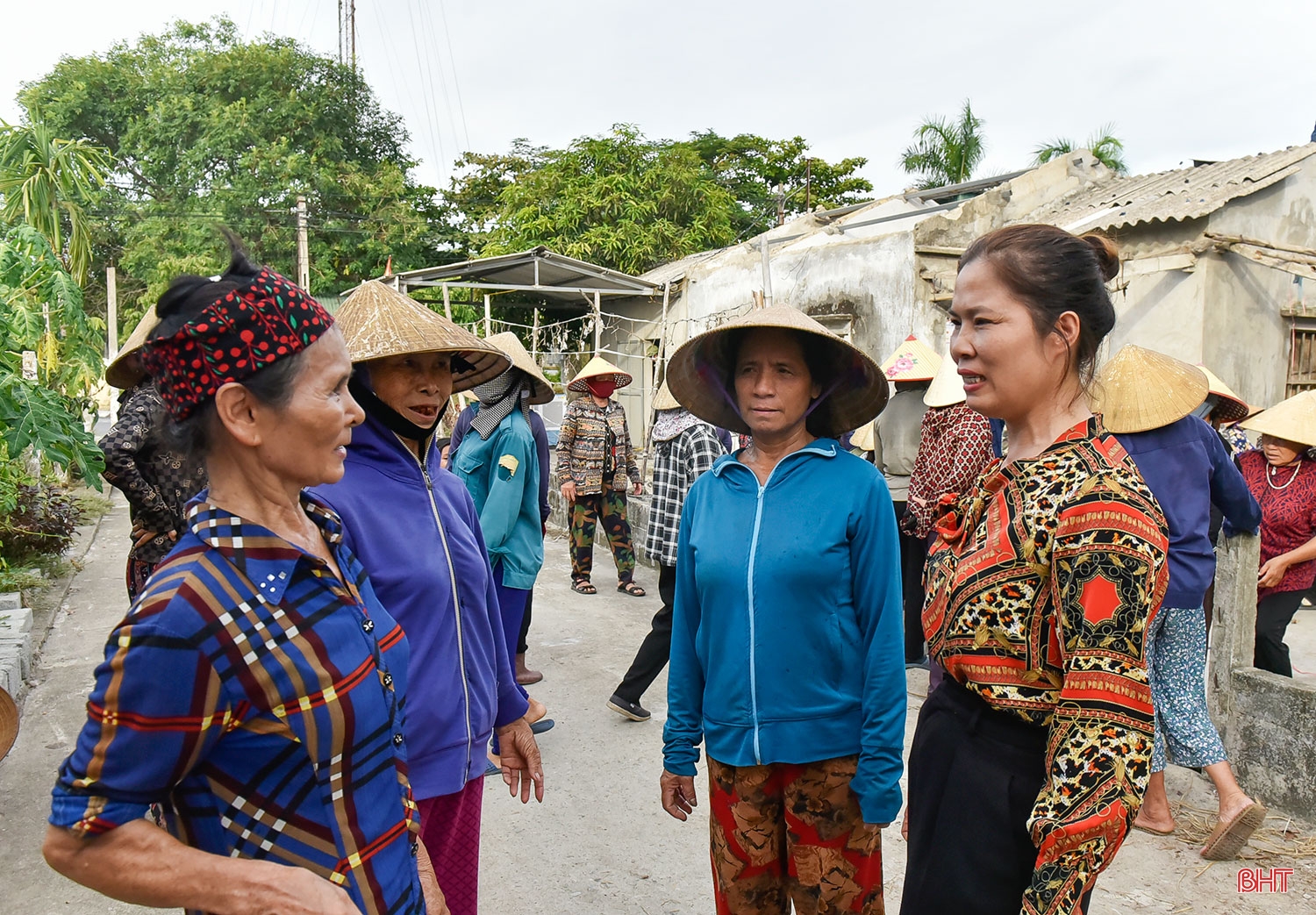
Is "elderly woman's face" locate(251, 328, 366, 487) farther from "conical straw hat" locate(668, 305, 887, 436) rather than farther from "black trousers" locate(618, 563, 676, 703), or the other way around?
"black trousers" locate(618, 563, 676, 703)

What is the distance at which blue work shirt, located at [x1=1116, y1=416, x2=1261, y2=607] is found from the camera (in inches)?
145

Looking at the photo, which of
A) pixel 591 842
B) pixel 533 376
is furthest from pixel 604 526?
pixel 591 842

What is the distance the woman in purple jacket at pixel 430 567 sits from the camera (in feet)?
6.89

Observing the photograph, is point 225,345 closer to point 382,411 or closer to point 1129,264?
point 382,411

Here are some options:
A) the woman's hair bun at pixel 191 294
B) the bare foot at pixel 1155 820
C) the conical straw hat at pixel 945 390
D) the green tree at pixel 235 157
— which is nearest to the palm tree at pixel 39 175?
the conical straw hat at pixel 945 390

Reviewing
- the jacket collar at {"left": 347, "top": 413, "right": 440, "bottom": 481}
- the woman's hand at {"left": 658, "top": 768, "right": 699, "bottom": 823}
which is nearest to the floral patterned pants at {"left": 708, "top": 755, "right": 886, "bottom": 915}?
the woman's hand at {"left": 658, "top": 768, "right": 699, "bottom": 823}

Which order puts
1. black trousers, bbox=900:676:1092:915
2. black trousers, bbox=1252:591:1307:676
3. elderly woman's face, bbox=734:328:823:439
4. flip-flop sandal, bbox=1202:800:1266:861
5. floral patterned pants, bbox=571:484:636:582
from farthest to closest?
floral patterned pants, bbox=571:484:636:582 → black trousers, bbox=1252:591:1307:676 → flip-flop sandal, bbox=1202:800:1266:861 → elderly woman's face, bbox=734:328:823:439 → black trousers, bbox=900:676:1092:915

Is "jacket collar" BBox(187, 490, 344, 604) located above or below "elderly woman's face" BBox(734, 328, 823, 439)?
below

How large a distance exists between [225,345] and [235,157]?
103 ft

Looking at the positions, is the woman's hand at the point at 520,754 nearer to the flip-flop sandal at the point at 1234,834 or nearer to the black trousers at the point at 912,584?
the flip-flop sandal at the point at 1234,834

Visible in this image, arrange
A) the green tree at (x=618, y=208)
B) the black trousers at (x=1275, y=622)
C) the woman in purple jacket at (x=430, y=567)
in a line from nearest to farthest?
the woman in purple jacket at (x=430, y=567), the black trousers at (x=1275, y=622), the green tree at (x=618, y=208)

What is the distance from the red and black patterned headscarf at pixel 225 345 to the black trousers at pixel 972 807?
1378mm

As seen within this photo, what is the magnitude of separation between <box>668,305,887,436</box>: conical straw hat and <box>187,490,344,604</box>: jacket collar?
141cm

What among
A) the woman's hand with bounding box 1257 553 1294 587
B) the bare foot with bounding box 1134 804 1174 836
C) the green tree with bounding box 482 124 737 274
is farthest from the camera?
the green tree with bounding box 482 124 737 274
